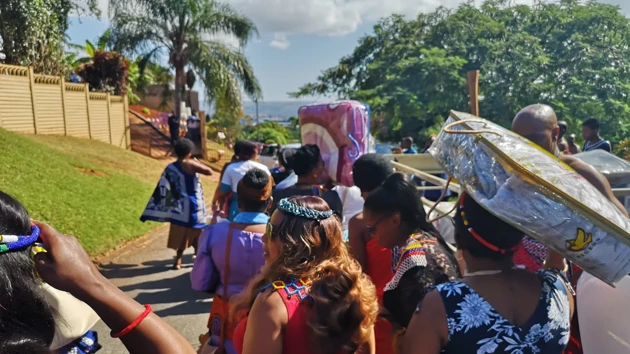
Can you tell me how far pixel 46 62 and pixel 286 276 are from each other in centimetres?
1823

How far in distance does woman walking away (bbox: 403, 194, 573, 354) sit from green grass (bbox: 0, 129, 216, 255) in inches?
278

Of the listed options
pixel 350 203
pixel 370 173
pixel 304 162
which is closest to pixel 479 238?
pixel 370 173

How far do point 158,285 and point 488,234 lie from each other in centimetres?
553

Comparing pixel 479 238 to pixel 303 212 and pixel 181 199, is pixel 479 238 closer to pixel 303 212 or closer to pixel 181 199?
pixel 303 212

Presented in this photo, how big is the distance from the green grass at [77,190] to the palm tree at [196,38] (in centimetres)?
781

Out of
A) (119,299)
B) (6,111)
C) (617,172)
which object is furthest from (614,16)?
(6,111)

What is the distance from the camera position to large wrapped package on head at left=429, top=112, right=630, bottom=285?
1475 mm

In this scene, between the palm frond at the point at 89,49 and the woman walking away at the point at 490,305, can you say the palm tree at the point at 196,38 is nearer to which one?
the palm frond at the point at 89,49

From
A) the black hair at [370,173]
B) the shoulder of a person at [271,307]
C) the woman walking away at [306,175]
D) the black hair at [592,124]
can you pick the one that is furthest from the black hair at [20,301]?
the black hair at [592,124]

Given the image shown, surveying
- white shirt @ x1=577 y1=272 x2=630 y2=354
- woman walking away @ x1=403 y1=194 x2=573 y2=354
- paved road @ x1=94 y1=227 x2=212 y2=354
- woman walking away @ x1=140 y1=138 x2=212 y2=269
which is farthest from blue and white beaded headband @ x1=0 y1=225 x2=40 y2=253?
woman walking away @ x1=140 y1=138 x2=212 y2=269

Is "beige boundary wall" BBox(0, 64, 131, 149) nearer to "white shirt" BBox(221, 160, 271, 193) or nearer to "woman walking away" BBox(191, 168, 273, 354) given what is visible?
"white shirt" BBox(221, 160, 271, 193)

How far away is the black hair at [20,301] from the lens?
3.51ft

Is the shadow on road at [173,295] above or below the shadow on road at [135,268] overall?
above

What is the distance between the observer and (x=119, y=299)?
136 centimetres
